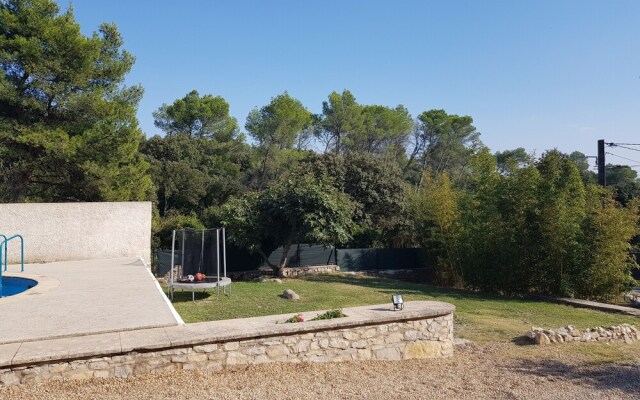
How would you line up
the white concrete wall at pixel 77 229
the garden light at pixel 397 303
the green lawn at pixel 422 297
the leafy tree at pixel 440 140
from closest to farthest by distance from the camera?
the garden light at pixel 397 303, the green lawn at pixel 422 297, the white concrete wall at pixel 77 229, the leafy tree at pixel 440 140

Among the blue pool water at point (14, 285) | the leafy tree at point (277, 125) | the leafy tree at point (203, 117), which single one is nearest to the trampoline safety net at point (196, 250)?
the blue pool water at point (14, 285)

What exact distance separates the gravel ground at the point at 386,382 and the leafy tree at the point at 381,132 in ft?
99.8

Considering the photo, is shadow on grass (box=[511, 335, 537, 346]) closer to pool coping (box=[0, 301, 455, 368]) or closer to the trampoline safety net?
pool coping (box=[0, 301, 455, 368])

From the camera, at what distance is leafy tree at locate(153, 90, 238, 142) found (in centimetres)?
3353

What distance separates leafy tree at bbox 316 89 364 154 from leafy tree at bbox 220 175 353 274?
1988cm

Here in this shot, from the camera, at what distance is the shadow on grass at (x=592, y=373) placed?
5199 mm

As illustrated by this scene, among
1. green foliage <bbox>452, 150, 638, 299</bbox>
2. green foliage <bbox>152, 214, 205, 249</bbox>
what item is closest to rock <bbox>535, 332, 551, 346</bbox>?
green foliage <bbox>452, 150, 638, 299</bbox>

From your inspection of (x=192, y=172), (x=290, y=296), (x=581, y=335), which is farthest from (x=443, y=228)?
(x=192, y=172)

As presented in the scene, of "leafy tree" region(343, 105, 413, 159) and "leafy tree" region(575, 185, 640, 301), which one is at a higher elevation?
"leafy tree" region(343, 105, 413, 159)

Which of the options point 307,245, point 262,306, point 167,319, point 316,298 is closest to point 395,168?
point 307,245

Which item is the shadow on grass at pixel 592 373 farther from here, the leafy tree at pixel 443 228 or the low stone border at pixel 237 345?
the leafy tree at pixel 443 228

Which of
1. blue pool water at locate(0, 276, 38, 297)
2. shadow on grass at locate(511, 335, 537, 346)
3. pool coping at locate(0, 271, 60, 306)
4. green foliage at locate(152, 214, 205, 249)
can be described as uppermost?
green foliage at locate(152, 214, 205, 249)

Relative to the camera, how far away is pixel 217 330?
16.6 ft

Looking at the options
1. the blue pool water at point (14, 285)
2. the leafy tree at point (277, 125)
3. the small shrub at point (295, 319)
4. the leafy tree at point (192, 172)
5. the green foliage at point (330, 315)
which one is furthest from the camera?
the leafy tree at point (277, 125)
